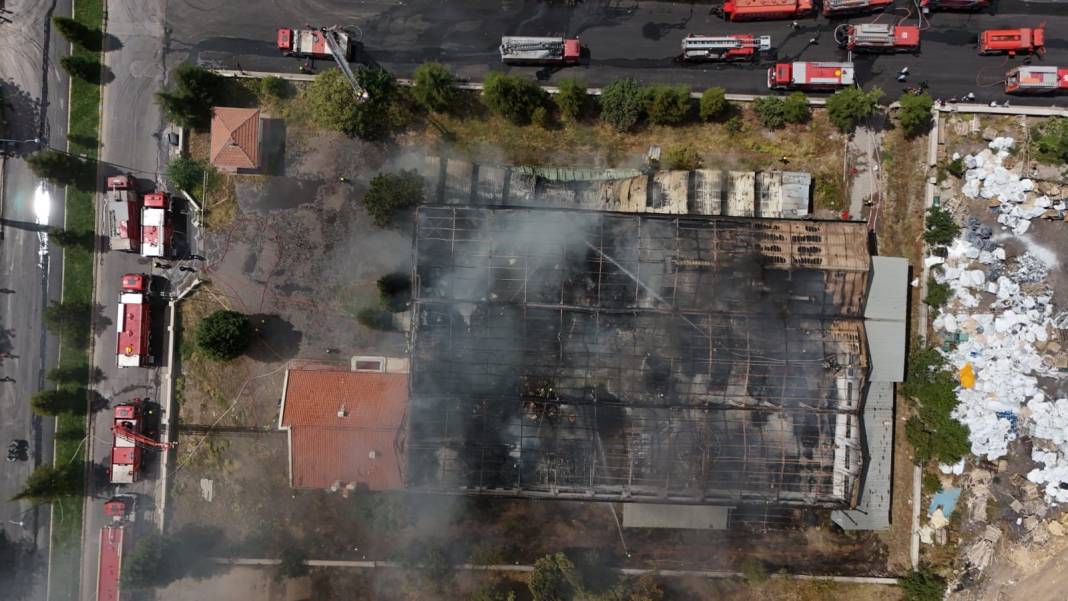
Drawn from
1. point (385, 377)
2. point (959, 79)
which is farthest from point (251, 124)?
point (959, 79)

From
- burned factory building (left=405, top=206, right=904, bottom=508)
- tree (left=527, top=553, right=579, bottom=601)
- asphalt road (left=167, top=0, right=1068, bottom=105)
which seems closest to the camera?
burned factory building (left=405, top=206, right=904, bottom=508)

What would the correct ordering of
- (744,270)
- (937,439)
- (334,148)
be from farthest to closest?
(334,148)
(937,439)
(744,270)

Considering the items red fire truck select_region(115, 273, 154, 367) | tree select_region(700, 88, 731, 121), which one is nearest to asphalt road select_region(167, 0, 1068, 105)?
tree select_region(700, 88, 731, 121)

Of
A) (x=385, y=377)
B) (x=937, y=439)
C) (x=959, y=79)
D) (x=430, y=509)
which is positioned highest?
(x=959, y=79)

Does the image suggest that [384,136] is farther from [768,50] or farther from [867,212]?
[867,212]

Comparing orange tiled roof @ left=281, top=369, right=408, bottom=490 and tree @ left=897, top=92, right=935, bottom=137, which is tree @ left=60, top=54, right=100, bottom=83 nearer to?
orange tiled roof @ left=281, top=369, right=408, bottom=490

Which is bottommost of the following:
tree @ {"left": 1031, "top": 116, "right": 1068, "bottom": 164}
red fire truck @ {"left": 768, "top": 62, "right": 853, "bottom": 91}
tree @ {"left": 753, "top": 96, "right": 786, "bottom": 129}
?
tree @ {"left": 1031, "top": 116, "right": 1068, "bottom": 164}

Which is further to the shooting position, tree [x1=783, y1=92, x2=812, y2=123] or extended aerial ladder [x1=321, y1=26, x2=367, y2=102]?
tree [x1=783, y1=92, x2=812, y2=123]

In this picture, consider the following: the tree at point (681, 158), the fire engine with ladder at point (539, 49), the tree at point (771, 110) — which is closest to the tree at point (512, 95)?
the fire engine with ladder at point (539, 49)
